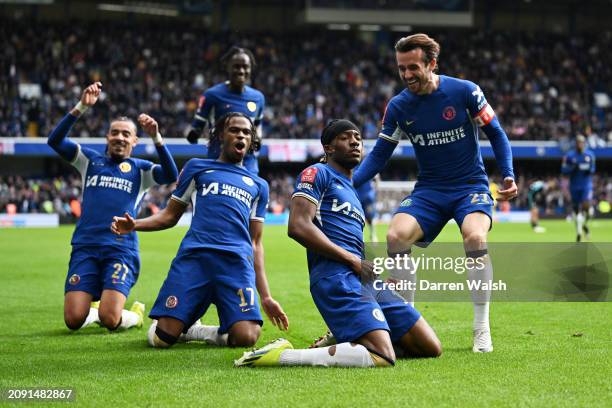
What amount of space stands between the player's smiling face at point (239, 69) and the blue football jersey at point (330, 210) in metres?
3.14

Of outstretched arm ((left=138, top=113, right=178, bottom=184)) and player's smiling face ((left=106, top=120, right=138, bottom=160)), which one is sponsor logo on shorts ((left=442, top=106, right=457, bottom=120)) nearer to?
outstretched arm ((left=138, top=113, right=178, bottom=184))

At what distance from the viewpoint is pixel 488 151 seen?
4262cm

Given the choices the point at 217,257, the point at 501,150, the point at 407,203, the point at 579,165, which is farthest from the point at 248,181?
the point at 579,165

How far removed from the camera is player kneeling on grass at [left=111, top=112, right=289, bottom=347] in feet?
23.1

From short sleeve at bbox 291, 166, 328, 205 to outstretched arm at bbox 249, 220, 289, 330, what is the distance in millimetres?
771

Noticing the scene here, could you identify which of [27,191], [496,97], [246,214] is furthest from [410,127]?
[496,97]

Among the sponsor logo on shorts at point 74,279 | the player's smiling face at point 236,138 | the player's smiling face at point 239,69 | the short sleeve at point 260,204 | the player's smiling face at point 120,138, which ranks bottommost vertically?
the sponsor logo on shorts at point 74,279

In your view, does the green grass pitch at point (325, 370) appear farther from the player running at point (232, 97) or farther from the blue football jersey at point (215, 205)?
the player running at point (232, 97)

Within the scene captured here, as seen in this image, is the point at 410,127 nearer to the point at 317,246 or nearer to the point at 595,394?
the point at 317,246

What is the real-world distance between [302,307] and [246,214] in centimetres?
304

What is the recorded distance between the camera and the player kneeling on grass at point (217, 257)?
704 centimetres

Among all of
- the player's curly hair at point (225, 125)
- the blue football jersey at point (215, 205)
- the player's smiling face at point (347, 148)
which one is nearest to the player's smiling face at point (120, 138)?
the player's curly hair at point (225, 125)

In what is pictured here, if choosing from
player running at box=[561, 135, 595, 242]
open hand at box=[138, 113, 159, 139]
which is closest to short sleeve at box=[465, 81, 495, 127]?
open hand at box=[138, 113, 159, 139]

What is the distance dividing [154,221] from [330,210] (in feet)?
4.50
